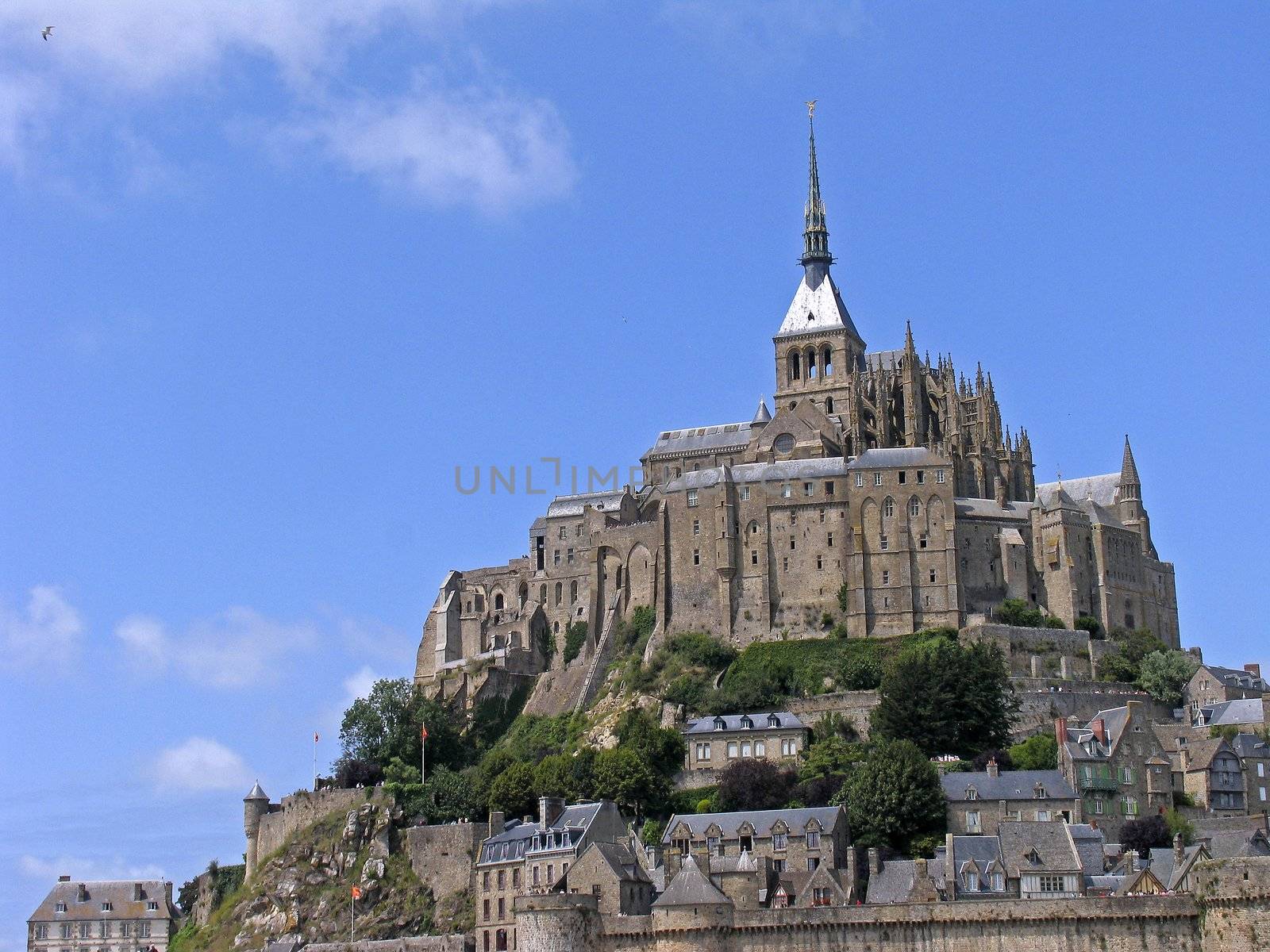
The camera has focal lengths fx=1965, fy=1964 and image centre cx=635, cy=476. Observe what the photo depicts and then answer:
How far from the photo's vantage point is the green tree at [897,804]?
79062mm

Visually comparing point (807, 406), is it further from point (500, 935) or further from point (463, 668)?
point (500, 935)

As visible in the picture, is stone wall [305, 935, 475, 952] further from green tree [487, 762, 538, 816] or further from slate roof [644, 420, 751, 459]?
slate roof [644, 420, 751, 459]

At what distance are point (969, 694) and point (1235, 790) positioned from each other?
12.3 meters

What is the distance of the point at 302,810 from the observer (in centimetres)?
9838

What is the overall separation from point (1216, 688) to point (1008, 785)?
19774 millimetres

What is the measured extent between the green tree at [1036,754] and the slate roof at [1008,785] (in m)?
4.00

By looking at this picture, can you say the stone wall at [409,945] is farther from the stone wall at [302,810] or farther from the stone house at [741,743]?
the stone house at [741,743]

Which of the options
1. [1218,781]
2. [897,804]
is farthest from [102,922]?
[1218,781]

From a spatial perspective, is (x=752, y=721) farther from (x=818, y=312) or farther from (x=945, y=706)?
(x=818, y=312)

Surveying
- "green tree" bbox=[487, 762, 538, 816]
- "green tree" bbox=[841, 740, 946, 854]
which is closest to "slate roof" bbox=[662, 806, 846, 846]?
"green tree" bbox=[841, 740, 946, 854]

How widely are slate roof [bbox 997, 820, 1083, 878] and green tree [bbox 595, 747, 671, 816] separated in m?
18.2

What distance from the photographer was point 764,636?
108 meters

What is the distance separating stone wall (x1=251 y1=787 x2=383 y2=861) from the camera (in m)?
96.5

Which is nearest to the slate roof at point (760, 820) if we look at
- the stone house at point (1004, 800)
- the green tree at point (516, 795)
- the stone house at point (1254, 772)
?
the stone house at point (1004, 800)
